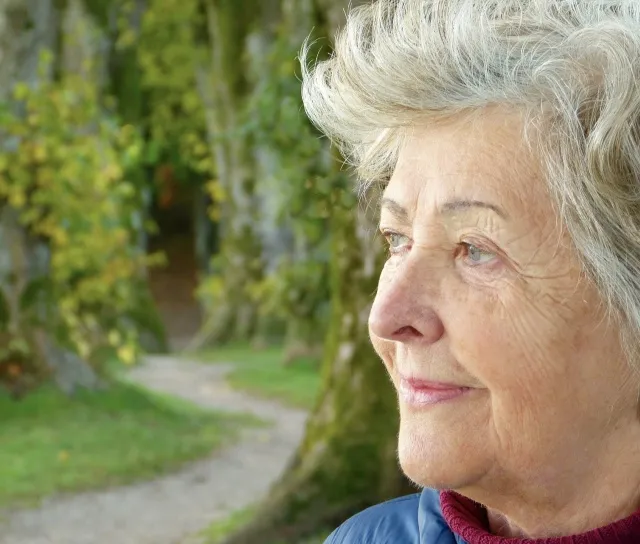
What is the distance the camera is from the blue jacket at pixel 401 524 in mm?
1053

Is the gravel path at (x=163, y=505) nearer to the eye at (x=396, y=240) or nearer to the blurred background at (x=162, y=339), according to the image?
the blurred background at (x=162, y=339)

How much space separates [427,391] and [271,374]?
6499 millimetres

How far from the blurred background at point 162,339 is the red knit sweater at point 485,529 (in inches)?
23.3

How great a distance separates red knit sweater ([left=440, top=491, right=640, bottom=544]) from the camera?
0.91 metres

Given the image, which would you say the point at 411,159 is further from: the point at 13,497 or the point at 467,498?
the point at 13,497

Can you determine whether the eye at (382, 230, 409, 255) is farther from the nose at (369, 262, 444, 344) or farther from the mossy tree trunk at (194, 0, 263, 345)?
the mossy tree trunk at (194, 0, 263, 345)

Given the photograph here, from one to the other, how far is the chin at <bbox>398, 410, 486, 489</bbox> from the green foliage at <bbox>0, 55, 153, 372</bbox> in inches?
135

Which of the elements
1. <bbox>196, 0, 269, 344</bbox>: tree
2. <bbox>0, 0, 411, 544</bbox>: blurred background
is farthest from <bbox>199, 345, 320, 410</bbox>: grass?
<bbox>196, 0, 269, 344</bbox>: tree

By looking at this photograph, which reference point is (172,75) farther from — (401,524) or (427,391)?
(427,391)

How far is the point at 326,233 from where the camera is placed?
434 cm

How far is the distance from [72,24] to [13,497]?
314cm

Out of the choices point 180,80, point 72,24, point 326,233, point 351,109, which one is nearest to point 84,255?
point 326,233

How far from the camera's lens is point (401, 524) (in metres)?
1.12

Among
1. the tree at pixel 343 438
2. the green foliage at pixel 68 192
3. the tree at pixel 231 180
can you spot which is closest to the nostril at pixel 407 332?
the tree at pixel 343 438
